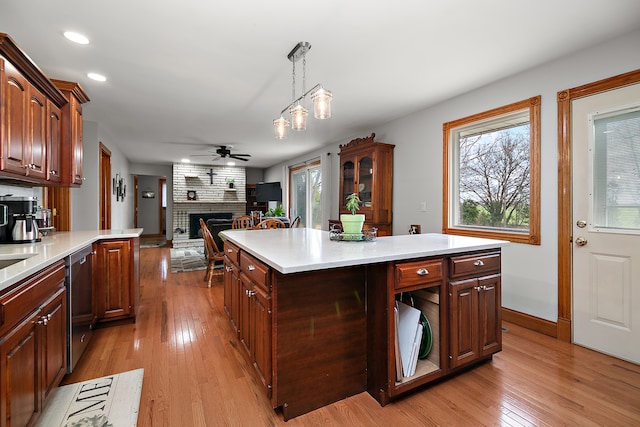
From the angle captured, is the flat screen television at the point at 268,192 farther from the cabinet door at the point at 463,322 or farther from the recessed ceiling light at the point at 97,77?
the cabinet door at the point at 463,322

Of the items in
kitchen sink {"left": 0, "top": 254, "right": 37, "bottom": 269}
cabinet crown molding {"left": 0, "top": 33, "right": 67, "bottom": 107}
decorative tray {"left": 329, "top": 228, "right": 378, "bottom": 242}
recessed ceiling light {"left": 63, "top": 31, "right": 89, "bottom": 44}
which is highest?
recessed ceiling light {"left": 63, "top": 31, "right": 89, "bottom": 44}

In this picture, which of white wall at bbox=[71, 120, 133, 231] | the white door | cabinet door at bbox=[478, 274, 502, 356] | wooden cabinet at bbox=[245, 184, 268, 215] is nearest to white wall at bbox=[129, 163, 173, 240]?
wooden cabinet at bbox=[245, 184, 268, 215]

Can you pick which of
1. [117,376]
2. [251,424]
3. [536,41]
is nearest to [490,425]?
[251,424]

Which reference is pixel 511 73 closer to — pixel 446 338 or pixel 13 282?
pixel 446 338

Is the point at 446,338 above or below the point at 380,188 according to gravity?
below

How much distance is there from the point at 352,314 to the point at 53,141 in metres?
2.82

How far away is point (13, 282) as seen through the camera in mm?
1209

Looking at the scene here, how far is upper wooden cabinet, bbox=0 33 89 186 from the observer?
178 centimetres

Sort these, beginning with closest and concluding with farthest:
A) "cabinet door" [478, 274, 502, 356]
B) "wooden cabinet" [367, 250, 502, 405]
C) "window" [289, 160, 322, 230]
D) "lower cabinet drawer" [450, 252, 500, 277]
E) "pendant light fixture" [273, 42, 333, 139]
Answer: "wooden cabinet" [367, 250, 502, 405] → "lower cabinet drawer" [450, 252, 500, 277] → "cabinet door" [478, 274, 502, 356] → "pendant light fixture" [273, 42, 333, 139] → "window" [289, 160, 322, 230]

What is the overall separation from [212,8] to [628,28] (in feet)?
9.32

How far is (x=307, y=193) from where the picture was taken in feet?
23.6

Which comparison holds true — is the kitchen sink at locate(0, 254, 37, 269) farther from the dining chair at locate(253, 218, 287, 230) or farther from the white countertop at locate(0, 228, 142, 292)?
the dining chair at locate(253, 218, 287, 230)

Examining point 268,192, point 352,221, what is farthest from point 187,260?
point 352,221

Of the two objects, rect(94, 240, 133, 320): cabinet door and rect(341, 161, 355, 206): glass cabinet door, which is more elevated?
rect(341, 161, 355, 206): glass cabinet door
